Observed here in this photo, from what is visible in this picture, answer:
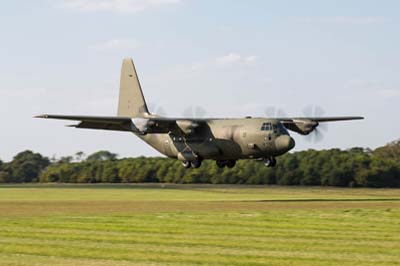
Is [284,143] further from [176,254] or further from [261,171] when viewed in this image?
[176,254]

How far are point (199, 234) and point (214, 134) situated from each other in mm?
32642

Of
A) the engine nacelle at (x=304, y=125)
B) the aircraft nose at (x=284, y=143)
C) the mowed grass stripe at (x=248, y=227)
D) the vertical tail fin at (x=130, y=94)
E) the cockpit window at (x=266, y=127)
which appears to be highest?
the vertical tail fin at (x=130, y=94)

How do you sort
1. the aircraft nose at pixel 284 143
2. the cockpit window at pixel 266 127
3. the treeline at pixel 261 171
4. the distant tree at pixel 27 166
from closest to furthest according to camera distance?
the aircraft nose at pixel 284 143, the cockpit window at pixel 266 127, the treeline at pixel 261 171, the distant tree at pixel 27 166

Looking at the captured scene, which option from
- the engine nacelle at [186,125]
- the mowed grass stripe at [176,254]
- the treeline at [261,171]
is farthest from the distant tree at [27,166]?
the mowed grass stripe at [176,254]

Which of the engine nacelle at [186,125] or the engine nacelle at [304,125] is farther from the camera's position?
the engine nacelle at [186,125]

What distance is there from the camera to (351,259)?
23578mm

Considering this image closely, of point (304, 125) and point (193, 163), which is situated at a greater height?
point (304, 125)

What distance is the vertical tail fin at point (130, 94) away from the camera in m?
71.2

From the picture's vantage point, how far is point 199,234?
98.9 feet

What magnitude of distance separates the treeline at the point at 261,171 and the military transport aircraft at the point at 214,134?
37.2ft

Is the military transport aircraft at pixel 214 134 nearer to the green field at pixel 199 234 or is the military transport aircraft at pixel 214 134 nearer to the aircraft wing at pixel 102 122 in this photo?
the aircraft wing at pixel 102 122

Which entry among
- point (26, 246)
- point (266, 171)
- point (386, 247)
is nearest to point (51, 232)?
point (26, 246)

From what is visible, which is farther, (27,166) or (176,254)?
(27,166)

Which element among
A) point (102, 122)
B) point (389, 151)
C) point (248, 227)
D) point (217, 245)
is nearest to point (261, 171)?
point (102, 122)
